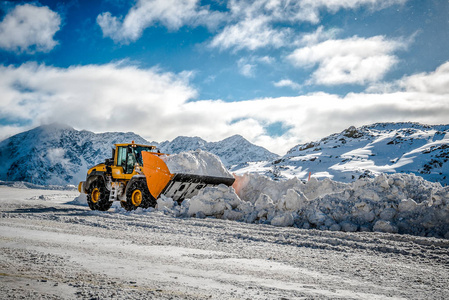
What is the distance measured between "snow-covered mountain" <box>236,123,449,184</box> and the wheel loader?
1851 inches

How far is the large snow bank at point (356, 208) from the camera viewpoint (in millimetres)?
7031

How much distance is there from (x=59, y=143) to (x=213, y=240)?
19466 cm

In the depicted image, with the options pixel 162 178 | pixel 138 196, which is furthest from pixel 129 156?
pixel 162 178

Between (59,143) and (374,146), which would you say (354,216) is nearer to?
(374,146)

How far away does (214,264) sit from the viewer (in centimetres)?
406

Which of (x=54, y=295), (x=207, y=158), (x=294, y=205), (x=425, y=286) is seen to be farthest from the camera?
(x=207, y=158)

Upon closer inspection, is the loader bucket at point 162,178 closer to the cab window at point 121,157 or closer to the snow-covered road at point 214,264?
the cab window at point 121,157

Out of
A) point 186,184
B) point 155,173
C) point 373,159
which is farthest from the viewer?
point 373,159

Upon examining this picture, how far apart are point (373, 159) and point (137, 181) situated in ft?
260

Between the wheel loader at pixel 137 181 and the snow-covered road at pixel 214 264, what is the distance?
4174 mm

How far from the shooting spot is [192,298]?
2.78 meters

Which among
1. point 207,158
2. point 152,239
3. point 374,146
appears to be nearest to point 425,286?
point 152,239

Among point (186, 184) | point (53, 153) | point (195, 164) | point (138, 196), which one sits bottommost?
point (138, 196)

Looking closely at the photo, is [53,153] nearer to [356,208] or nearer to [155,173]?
[155,173]
